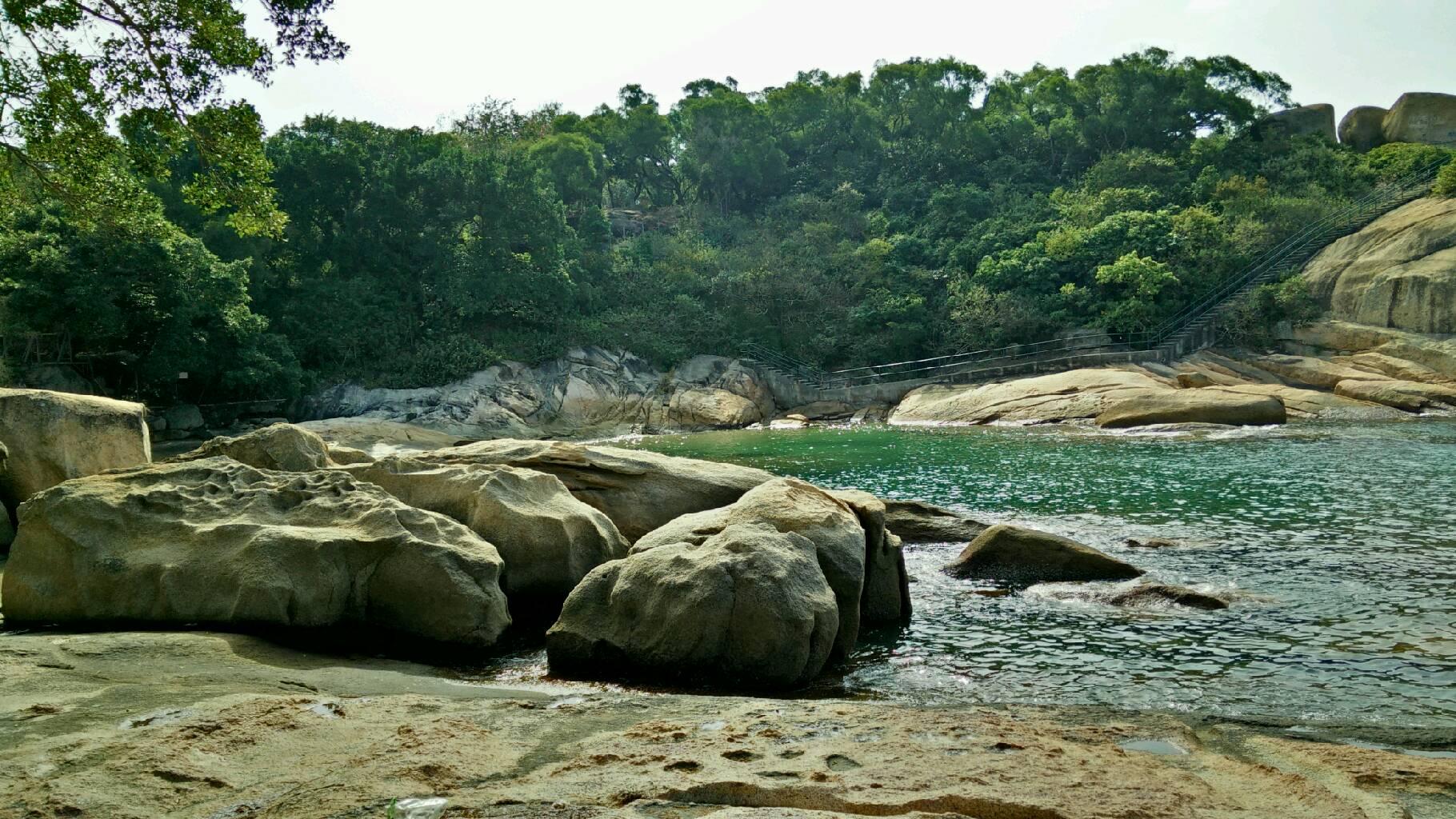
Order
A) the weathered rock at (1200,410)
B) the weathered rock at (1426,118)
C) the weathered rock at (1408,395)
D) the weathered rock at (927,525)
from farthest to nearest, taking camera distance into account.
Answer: the weathered rock at (1426,118) < the weathered rock at (1408,395) < the weathered rock at (1200,410) < the weathered rock at (927,525)

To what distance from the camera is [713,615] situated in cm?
708

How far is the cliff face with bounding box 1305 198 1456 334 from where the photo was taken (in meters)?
33.7

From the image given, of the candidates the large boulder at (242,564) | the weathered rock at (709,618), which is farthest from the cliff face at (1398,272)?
the large boulder at (242,564)

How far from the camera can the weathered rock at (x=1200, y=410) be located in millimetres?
27750

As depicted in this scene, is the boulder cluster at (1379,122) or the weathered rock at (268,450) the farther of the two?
the boulder cluster at (1379,122)

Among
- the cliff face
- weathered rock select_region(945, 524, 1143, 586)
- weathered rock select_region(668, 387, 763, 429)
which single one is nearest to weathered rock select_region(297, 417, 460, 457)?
weathered rock select_region(668, 387, 763, 429)

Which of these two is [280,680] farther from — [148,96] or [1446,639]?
[148,96]

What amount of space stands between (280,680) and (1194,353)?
122 feet

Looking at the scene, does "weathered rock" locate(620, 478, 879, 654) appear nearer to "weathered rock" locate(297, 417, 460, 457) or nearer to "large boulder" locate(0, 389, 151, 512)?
"large boulder" locate(0, 389, 151, 512)

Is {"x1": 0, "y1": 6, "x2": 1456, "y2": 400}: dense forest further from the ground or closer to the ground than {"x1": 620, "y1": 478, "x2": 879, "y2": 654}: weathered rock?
further from the ground

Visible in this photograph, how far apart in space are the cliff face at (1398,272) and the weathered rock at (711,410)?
2272 centimetres

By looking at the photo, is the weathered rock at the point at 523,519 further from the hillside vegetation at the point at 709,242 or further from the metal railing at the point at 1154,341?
the metal railing at the point at 1154,341

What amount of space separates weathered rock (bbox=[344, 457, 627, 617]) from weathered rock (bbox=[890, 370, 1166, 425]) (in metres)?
24.4

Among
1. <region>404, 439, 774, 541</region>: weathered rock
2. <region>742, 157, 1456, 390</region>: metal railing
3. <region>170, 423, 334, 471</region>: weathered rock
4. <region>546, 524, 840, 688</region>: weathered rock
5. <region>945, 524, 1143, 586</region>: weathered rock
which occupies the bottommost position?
<region>945, 524, 1143, 586</region>: weathered rock
